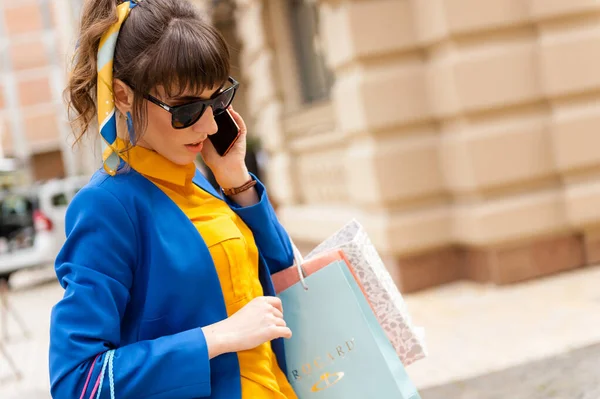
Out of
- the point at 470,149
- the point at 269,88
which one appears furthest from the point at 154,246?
the point at 269,88

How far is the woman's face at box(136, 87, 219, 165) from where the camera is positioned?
131 centimetres

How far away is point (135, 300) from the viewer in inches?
50.2

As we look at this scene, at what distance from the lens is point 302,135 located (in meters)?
8.20

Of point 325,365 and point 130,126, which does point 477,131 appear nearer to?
point 325,365

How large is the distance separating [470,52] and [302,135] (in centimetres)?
313

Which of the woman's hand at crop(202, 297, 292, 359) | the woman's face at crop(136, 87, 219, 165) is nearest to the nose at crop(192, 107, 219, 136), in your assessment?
the woman's face at crop(136, 87, 219, 165)

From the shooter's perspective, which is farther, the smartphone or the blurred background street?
the blurred background street

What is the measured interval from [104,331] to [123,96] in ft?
1.42

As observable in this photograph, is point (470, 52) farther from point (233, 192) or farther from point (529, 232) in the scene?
point (233, 192)

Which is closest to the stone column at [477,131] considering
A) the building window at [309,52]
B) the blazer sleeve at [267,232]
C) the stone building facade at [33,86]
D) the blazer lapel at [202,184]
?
the building window at [309,52]

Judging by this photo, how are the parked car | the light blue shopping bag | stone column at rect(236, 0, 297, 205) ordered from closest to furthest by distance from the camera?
1. the light blue shopping bag
2. stone column at rect(236, 0, 297, 205)
3. the parked car

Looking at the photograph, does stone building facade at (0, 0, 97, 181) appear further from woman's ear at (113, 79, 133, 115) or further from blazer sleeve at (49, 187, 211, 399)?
blazer sleeve at (49, 187, 211, 399)

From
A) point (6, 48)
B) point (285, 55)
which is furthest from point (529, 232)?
point (6, 48)

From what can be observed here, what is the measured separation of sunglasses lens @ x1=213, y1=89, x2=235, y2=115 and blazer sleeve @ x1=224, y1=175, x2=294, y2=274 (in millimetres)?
218
